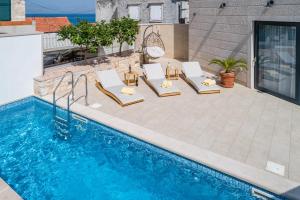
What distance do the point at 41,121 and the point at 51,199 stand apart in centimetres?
500

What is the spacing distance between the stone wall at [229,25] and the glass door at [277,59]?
0.33m

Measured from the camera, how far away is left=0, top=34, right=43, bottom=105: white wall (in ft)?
40.8

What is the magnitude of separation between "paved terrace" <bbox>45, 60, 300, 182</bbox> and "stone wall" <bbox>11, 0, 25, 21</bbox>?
10000 millimetres

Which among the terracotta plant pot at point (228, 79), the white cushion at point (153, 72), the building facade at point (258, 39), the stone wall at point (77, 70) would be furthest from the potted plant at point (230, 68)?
the stone wall at point (77, 70)

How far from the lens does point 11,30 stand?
14.6 m

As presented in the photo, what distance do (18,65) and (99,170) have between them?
285 inches

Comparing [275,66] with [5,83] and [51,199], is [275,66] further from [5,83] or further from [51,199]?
[5,83]

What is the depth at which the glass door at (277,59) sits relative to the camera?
11719mm

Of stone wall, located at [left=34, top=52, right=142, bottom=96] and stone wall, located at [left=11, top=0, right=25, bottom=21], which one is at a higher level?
stone wall, located at [left=11, top=0, right=25, bottom=21]

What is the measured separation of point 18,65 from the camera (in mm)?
12914

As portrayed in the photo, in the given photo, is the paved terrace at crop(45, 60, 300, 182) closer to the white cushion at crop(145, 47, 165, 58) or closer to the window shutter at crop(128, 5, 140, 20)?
the white cushion at crop(145, 47, 165, 58)

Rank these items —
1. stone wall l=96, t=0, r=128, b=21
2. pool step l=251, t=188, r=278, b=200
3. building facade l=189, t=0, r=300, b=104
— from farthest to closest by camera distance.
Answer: stone wall l=96, t=0, r=128, b=21 < building facade l=189, t=0, r=300, b=104 < pool step l=251, t=188, r=278, b=200

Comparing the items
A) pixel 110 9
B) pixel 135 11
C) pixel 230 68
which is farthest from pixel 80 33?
pixel 110 9

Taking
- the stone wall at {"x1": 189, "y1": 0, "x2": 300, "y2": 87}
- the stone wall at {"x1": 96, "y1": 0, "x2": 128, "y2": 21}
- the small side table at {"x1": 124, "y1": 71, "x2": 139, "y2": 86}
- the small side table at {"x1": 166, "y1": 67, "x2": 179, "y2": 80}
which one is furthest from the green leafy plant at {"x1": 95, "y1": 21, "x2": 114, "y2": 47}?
the stone wall at {"x1": 96, "y1": 0, "x2": 128, "y2": 21}
